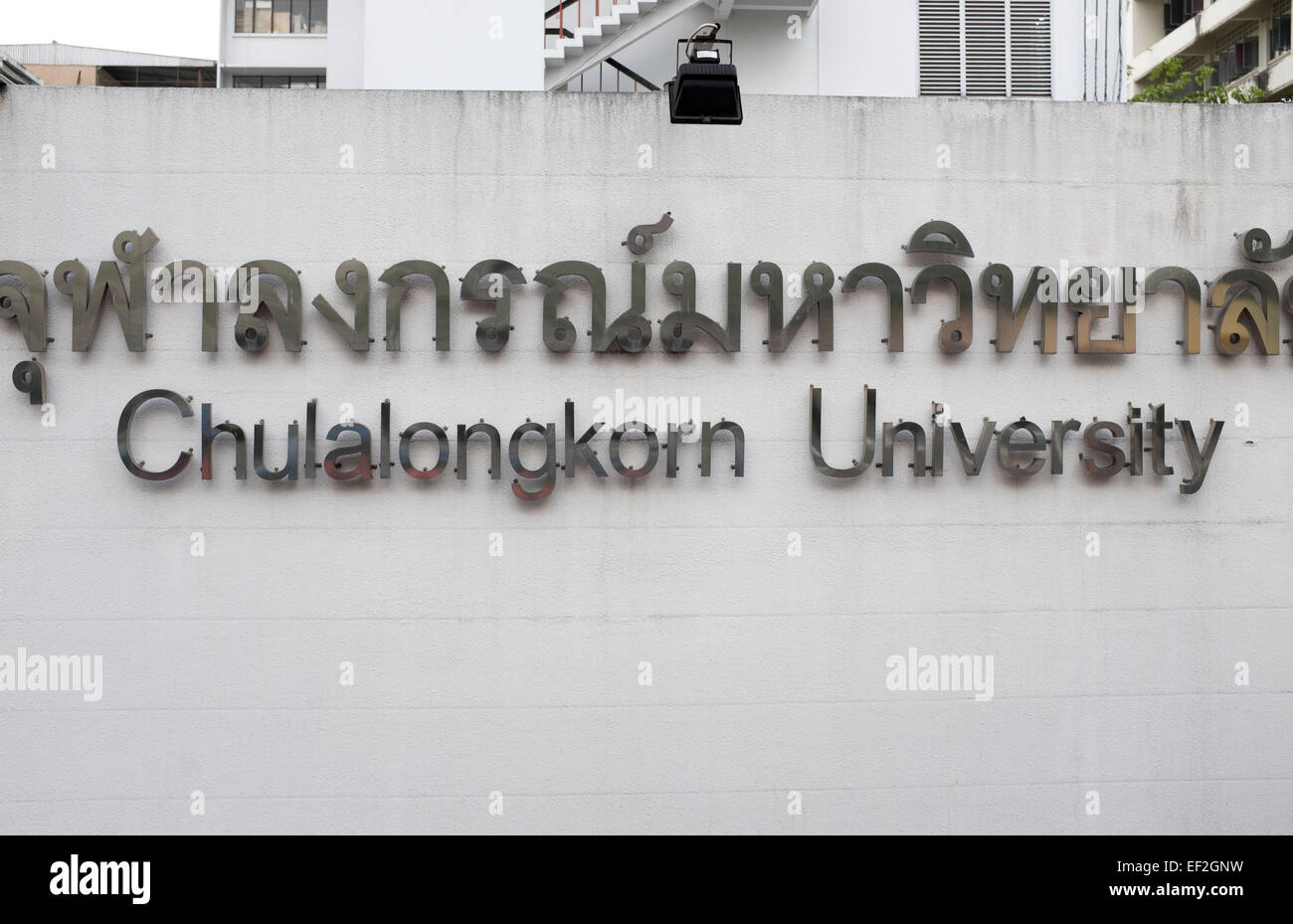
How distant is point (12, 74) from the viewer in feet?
22.2

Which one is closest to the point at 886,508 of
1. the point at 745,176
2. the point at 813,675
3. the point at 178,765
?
the point at 813,675

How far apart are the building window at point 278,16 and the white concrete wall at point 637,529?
2166 cm

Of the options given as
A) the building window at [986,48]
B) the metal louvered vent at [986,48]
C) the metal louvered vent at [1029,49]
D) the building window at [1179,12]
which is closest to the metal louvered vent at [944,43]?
the building window at [986,48]

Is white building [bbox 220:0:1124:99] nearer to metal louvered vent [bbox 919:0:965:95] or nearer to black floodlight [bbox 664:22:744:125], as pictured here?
metal louvered vent [bbox 919:0:965:95]

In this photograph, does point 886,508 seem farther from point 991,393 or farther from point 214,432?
point 214,432

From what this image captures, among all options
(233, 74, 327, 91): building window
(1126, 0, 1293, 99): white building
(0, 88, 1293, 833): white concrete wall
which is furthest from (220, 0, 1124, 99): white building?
(1126, 0, 1293, 99): white building

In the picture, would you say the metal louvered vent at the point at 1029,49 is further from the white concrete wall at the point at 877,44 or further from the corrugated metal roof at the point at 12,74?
the corrugated metal roof at the point at 12,74

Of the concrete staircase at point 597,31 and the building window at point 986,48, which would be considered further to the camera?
the building window at point 986,48

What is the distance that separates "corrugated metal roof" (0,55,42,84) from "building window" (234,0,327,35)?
20.8 meters

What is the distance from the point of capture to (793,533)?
676 centimetres

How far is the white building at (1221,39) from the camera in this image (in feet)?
94.2

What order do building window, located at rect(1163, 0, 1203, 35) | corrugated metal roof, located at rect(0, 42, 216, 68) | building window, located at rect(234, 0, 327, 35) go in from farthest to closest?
corrugated metal roof, located at rect(0, 42, 216, 68), building window, located at rect(1163, 0, 1203, 35), building window, located at rect(234, 0, 327, 35)

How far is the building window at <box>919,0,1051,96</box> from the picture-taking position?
10641 mm
